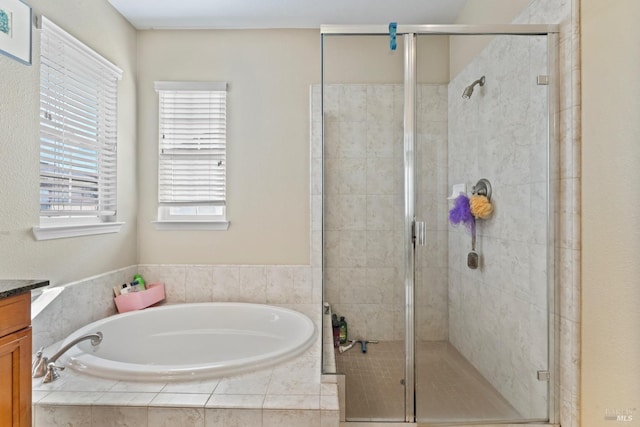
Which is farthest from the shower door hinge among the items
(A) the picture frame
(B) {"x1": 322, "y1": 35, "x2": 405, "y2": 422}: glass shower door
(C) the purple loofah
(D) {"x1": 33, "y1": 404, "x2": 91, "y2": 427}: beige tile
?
(A) the picture frame

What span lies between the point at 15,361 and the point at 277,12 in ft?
7.81

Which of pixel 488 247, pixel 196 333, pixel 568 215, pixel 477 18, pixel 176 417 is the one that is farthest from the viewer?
pixel 196 333

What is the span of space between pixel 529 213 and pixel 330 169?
993 millimetres

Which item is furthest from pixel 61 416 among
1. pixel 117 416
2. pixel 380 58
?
pixel 380 58

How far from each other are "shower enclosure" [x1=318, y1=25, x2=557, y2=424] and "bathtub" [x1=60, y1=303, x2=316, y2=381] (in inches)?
21.9

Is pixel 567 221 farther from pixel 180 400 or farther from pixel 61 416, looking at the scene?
pixel 61 416

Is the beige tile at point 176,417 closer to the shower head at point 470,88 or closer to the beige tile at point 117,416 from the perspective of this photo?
the beige tile at point 117,416

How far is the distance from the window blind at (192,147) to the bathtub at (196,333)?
819 millimetres

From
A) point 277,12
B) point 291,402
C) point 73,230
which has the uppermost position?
point 277,12

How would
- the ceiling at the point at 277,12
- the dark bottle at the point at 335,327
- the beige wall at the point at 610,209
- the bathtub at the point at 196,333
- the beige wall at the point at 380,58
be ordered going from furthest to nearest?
the ceiling at the point at 277,12 → the bathtub at the point at 196,333 → the dark bottle at the point at 335,327 → the beige wall at the point at 380,58 → the beige wall at the point at 610,209

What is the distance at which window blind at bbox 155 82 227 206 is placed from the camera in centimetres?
259

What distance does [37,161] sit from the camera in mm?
1723

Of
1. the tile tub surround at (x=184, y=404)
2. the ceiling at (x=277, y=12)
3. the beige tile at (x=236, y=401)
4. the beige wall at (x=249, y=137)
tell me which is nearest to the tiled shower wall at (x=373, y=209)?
the tile tub surround at (x=184, y=404)

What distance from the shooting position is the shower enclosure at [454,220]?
1625 millimetres
